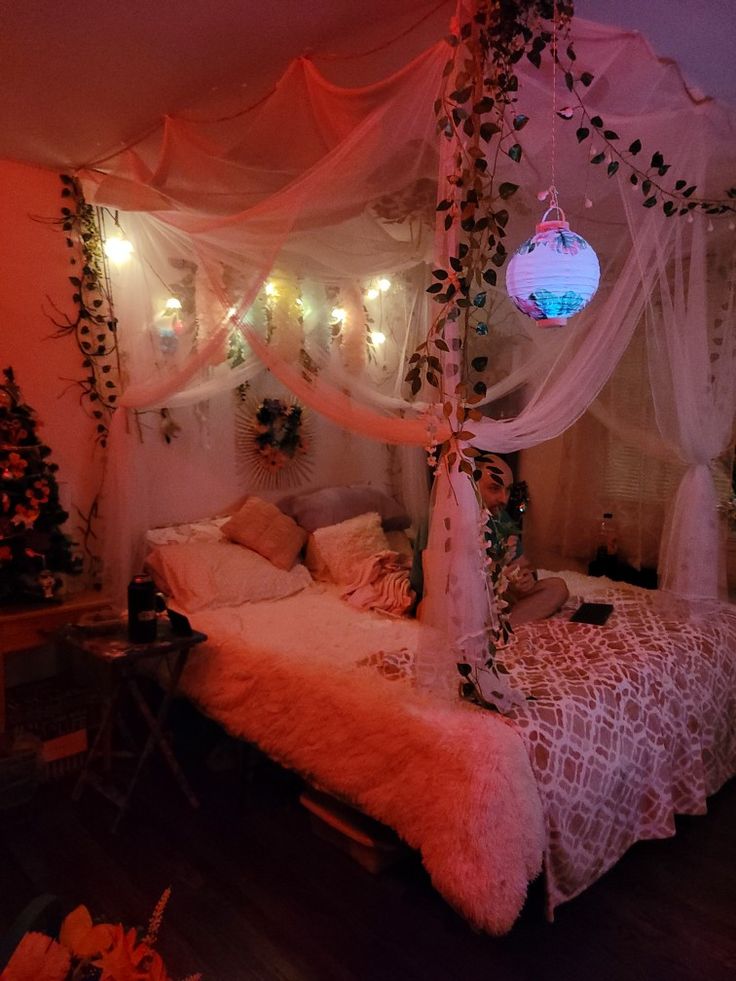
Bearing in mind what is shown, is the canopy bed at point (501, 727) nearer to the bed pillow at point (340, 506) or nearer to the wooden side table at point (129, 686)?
the wooden side table at point (129, 686)

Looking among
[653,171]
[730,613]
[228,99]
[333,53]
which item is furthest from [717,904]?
[228,99]

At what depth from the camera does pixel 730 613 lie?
3131 millimetres

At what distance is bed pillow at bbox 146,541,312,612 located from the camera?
11.6 feet

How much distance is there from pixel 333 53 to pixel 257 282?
0.85m

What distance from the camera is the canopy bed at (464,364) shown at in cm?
207

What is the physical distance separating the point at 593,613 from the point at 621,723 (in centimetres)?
79

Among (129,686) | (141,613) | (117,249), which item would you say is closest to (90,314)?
(117,249)

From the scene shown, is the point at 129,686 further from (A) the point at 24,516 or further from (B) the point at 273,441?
(B) the point at 273,441

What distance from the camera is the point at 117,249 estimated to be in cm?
380

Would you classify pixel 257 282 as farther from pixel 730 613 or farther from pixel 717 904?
pixel 717 904

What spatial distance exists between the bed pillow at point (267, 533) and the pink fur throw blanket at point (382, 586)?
1.54ft

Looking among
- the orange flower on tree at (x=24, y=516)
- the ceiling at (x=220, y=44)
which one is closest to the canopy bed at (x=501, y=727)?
the orange flower on tree at (x=24, y=516)

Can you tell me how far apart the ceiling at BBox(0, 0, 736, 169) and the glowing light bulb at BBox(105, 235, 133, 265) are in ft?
2.87

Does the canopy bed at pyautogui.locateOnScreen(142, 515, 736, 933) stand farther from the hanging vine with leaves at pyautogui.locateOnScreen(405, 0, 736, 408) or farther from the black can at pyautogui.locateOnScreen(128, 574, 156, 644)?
the hanging vine with leaves at pyautogui.locateOnScreen(405, 0, 736, 408)
